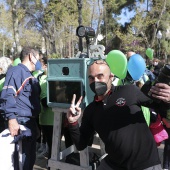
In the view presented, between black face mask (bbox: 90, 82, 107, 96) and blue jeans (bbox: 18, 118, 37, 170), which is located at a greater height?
black face mask (bbox: 90, 82, 107, 96)

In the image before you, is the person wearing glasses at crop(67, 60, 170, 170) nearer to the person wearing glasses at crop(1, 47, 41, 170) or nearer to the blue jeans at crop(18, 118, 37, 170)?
the person wearing glasses at crop(1, 47, 41, 170)

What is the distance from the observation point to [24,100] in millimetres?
3037

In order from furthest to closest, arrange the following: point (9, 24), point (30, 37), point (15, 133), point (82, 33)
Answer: point (30, 37) → point (9, 24) → point (82, 33) → point (15, 133)

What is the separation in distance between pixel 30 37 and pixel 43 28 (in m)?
4.34

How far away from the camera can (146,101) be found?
1907 mm

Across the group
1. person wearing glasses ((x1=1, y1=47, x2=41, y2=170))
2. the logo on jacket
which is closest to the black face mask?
the logo on jacket

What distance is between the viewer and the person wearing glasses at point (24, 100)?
288 centimetres

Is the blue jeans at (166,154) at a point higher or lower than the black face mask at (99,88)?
lower

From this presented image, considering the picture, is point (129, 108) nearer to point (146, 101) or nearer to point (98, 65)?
point (146, 101)

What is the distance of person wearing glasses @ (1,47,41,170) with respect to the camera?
113 inches

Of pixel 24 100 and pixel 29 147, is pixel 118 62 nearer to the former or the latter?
pixel 24 100

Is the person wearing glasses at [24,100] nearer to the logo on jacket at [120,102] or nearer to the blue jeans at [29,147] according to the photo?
the blue jeans at [29,147]

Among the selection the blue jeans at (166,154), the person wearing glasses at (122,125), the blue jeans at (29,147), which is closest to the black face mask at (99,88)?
the person wearing glasses at (122,125)

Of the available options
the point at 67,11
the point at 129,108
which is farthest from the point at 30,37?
the point at 129,108
